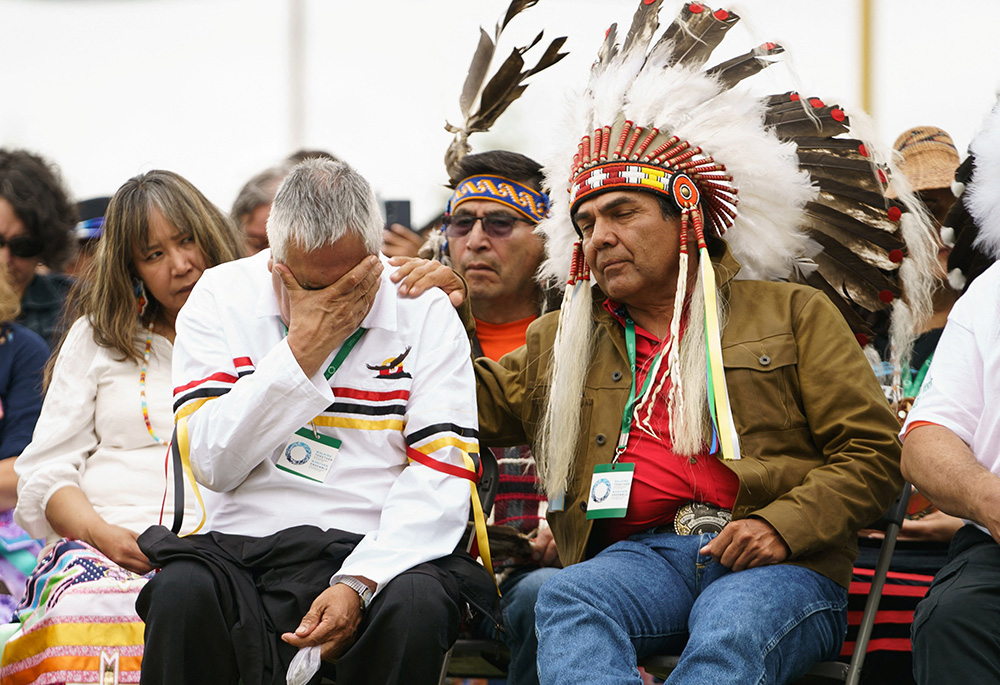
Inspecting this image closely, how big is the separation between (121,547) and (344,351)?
926 mm

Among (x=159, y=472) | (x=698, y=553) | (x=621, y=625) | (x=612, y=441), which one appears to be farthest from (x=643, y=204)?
(x=159, y=472)

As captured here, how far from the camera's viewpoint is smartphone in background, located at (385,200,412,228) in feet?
15.5

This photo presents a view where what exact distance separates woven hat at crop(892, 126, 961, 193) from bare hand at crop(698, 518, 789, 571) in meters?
1.83

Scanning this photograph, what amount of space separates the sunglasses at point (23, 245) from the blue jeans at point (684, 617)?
3.00 metres

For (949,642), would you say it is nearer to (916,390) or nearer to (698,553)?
(698,553)

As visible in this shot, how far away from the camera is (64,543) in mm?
3512

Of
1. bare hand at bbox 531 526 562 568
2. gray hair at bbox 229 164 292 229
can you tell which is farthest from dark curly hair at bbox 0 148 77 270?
bare hand at bbox 531 526 562 568

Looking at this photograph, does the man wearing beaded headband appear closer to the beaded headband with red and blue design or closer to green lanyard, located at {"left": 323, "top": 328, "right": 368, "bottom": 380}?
the beaded headband with red and blue design

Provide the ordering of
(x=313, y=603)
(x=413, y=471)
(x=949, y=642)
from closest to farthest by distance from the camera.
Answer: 1. (x=949, y=642)
2. (x=313, y=603)
3. (x=413, y=471)

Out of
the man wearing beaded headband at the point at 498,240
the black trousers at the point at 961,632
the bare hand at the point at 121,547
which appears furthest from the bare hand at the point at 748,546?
the bare hand at the point at 121,547

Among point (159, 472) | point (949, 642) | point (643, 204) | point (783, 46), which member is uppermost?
point (783, 46)

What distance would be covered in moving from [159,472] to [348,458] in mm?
907

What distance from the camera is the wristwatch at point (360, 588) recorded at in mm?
2795

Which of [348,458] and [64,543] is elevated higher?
[348,458]
